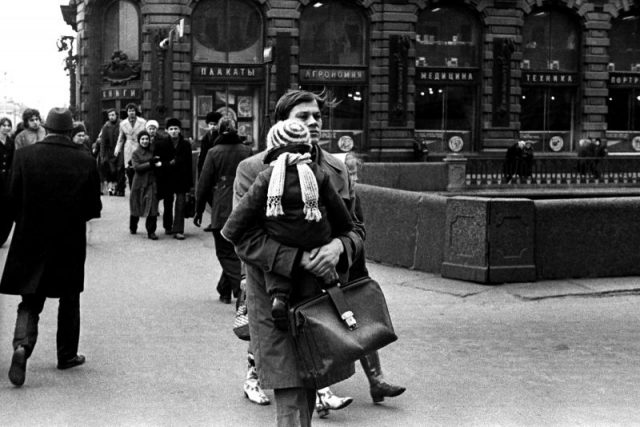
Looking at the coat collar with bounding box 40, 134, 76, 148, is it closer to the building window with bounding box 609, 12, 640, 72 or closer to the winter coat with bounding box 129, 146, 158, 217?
the winter coat with bounding box 129, 146, 158, 217

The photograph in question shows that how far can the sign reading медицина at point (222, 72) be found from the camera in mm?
37469

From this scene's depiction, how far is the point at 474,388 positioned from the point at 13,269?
334 centimetres

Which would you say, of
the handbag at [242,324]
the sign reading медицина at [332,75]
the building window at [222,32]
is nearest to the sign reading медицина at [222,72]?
the building window at [222,32]

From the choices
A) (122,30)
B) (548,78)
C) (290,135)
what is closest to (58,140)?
(290,135)

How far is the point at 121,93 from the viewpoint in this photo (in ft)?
129

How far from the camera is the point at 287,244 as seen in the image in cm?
550

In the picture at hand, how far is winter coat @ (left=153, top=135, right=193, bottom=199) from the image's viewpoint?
56.0 feet

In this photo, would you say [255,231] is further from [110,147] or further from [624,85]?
[624,85]

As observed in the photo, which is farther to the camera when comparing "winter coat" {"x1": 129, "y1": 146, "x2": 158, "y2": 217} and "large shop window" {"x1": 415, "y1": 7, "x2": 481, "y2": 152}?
"large shop window" {"x1": 415, "y1": 7, "x2": 481, "y2": 152}

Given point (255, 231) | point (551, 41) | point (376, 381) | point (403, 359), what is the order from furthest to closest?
point (551, 41), point (403, 359), point (376, 381), point (255, 231)

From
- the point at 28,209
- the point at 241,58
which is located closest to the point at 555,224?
the point at 28,209

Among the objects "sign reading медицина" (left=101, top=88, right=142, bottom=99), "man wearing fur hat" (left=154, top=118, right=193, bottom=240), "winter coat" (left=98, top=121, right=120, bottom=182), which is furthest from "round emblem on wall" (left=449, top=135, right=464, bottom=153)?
"man wearing fur hat" (left=154, top=118, right=193, bottom=240)

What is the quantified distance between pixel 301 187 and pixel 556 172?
93.7ft

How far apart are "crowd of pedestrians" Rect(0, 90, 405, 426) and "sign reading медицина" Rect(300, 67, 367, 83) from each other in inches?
966
